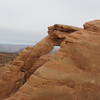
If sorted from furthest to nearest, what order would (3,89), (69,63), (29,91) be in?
(3,89) < (69,63) < (29,91)

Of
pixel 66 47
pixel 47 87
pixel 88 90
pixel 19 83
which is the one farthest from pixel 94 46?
pixel 19 83

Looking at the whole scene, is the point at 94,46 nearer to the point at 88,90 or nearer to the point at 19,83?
the point at 88,90

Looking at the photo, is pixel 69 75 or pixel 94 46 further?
pixel 94 46

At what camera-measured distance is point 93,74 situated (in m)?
19.0

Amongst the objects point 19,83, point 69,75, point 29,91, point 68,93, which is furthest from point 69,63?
point 19,83

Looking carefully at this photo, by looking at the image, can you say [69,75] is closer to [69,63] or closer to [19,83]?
[69,63]

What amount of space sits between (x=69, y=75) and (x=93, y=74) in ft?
5.70

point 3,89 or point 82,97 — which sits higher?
point 82,97

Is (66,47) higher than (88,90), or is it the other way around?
(66,47)

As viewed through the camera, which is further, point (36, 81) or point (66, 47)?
point (66, 47)

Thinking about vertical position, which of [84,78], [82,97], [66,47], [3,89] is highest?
[66,47]

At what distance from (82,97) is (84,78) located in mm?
1371

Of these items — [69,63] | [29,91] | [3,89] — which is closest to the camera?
[29,91]

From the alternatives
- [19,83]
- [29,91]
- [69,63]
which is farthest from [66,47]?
[19,83]
